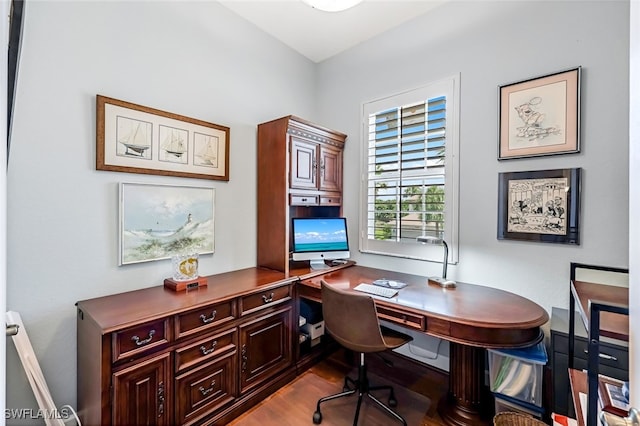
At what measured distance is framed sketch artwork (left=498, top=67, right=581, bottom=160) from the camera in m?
1.85

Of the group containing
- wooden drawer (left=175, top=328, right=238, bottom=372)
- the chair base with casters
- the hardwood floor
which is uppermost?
wooden drawer (left=175, top=328, right=238, bottom=372)

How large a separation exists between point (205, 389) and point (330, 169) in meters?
2.07

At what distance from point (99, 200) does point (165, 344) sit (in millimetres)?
978

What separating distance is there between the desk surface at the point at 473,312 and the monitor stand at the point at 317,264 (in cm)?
39

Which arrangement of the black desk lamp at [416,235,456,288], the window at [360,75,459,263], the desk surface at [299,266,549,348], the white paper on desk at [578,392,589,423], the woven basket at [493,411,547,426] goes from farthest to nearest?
1. the window at [360,75,459,263]
2. the black desk lamp at [416,235,456,288]
3. the desk surface at [299,266,549,348]
4. the woven basket at [493,411,547,426]
5. the white paper on desk at [578,392,589,423]

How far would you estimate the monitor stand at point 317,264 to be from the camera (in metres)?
2.68

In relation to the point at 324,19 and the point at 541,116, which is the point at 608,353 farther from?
the point at 324,19

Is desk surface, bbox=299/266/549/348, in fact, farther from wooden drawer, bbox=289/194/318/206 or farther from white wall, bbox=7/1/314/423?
white wall, bbox=7/1/314/423

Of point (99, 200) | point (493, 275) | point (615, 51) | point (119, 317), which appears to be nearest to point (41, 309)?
point (119, 317)

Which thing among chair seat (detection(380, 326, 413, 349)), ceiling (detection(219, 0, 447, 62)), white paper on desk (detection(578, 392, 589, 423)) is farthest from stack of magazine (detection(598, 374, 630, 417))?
ceiling (detection(219, 0, 447, 62))

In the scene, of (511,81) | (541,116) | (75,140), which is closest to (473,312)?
(541,116)

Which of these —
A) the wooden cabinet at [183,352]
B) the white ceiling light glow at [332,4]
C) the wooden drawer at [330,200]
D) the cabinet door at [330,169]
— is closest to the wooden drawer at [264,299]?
the wooden cabinet at [183,352]

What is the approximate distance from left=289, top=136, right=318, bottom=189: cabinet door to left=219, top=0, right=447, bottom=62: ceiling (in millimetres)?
1087

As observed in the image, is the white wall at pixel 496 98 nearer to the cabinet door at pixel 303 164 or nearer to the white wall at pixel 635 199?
the cabinet door at pixel 303 164
